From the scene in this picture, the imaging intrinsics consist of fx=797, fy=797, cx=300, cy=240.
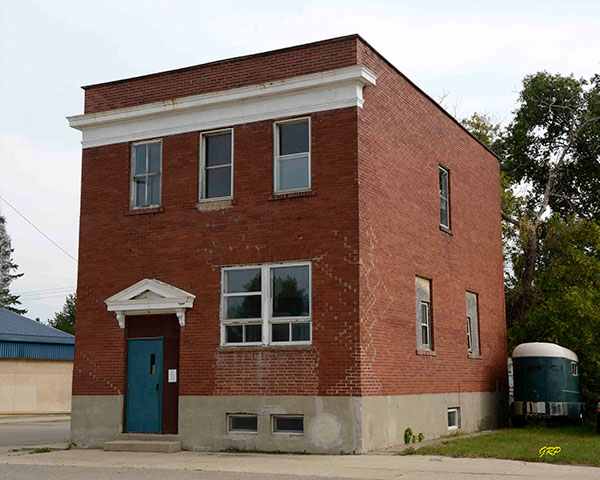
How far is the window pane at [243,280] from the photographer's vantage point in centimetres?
1712

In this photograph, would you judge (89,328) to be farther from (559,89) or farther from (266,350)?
(559,89)

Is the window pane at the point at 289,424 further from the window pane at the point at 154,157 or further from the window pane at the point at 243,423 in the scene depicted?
the window pane at the point at 154,157

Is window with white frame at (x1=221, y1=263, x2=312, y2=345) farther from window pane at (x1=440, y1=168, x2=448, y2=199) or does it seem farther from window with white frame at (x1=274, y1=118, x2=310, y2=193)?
window pane at (x1=440, y1=168, x2=448, y2=199)

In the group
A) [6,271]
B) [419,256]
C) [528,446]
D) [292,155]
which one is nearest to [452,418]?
[528,446]

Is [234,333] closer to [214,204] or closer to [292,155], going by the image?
[214,204]

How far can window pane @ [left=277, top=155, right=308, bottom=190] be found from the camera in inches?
Answer: 673

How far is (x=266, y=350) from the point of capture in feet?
54.5

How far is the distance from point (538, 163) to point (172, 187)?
94.8ft

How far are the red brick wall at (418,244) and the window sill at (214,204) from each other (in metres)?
3.03

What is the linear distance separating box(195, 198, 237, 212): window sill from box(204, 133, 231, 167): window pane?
0.93 m

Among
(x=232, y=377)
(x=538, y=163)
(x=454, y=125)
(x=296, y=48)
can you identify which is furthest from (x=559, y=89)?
(x=232, y=377)

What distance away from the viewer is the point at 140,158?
62.5 feet

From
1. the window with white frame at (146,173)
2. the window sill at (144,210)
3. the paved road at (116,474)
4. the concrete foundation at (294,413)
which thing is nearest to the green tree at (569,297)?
the concrete foundation at (294,413)

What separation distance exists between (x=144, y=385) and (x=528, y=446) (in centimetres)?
841
